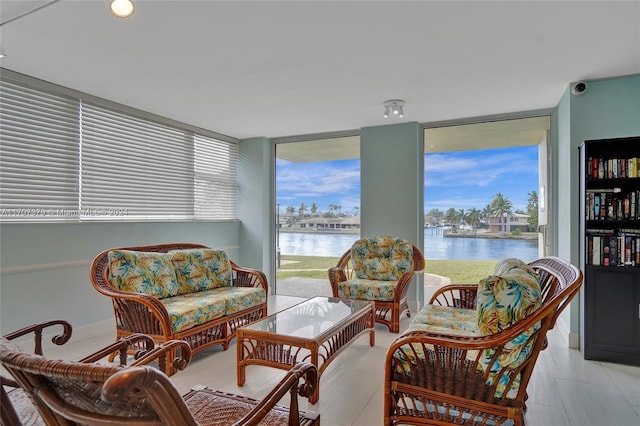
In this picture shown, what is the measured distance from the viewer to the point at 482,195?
4.72m

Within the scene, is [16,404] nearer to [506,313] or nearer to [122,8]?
[122,8]

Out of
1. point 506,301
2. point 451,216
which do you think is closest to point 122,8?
point 506,301

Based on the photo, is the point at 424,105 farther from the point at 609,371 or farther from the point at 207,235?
the point at 207,235

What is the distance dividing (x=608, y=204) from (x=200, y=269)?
387 centimetres

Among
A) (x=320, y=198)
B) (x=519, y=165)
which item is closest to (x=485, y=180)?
(x=519, y=165)

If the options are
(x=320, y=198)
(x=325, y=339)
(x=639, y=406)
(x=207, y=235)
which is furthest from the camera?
(x=320, y=198)

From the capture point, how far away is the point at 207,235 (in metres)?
5.26

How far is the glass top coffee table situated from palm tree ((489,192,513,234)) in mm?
2307

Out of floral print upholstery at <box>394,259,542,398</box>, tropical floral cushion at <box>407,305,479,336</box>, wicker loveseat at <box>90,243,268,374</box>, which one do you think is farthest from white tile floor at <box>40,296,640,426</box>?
floral print upholstery at <box>394,259,542,398</box>

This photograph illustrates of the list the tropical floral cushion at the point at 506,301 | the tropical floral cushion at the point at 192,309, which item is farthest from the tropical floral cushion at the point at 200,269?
the tropical floral cushion at the point at 506,301

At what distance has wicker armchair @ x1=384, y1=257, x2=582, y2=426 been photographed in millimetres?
1727

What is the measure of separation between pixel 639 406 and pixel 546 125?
3.22 metres

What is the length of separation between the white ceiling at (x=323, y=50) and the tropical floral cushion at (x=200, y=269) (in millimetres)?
1662

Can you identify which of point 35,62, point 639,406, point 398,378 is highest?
point 35,62
